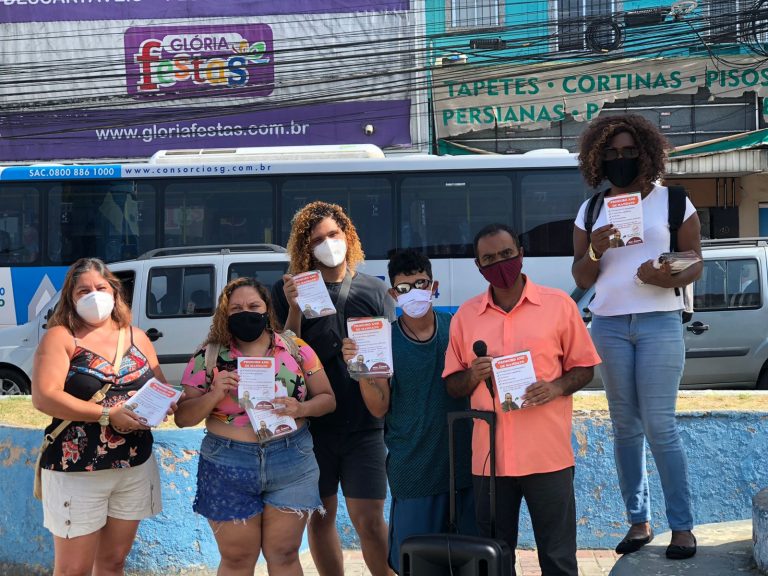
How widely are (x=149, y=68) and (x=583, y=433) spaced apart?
1819 centimetres

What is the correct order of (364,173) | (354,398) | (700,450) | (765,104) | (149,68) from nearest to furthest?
(354,398) < (700,450) < (364,173) < (765,104) < (149,68)

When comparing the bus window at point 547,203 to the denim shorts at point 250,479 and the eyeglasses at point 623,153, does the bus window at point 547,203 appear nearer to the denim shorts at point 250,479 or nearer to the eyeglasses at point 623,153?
the eyeglasses at point 623,153

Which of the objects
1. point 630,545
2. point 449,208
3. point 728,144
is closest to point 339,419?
point 630,545

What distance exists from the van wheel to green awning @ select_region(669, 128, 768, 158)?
44.5 feet

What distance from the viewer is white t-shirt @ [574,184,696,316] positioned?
12.7 feet

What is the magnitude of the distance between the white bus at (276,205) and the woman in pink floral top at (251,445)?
935 centimetres

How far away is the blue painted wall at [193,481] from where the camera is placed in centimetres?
514

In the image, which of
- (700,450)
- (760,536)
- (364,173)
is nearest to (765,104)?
(364,173)

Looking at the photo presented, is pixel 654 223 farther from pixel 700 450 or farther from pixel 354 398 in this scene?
pixel 700 450

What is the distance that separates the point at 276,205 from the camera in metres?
13.7

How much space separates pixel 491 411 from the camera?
3551 mm

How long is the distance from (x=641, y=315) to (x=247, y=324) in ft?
5.49

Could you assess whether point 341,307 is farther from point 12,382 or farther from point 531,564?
point 12,382

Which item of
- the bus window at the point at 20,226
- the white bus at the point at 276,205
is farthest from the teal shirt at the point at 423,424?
the bus window at the point at 20,226
